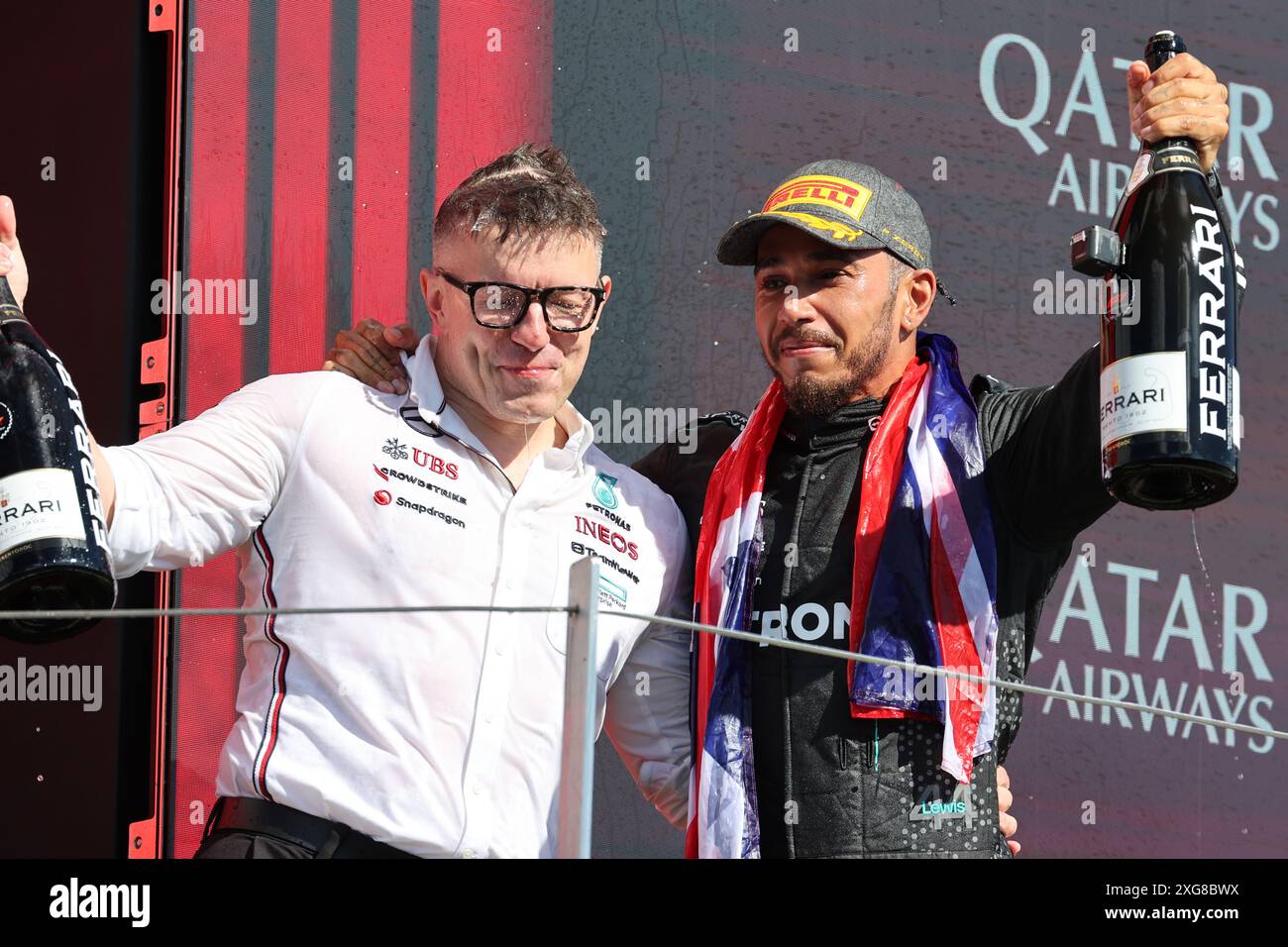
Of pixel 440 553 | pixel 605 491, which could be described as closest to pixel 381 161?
pixel 605 491

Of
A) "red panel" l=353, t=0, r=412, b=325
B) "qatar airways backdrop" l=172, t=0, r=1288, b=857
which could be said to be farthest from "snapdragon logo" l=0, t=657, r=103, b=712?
"red panel" l=353, t=0, r=412, b=325

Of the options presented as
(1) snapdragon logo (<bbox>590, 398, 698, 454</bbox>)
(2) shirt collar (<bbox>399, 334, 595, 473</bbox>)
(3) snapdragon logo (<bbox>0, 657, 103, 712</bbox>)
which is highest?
(1) snapdragon logo (<bbox>590, 398, 698, 454</bbox>)

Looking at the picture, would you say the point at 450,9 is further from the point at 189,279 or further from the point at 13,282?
the point at 13,282

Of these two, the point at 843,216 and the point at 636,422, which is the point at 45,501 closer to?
the point at 843,216

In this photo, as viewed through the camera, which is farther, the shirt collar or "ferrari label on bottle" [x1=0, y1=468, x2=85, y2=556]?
the shirt collar

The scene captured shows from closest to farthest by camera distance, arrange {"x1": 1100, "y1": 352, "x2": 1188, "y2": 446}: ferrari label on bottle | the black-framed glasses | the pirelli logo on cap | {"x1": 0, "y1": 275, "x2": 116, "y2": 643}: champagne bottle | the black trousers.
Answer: {"x1": 0, "y1": 275, "x2": 116, "y2": 643}: champagne bottle < {"x1": 1100, "y1": 352, "x2": 1188, "y2": 446}: ferrari label on bottle < the black trousers < the black-framed glasses < the pirelli logo on cap

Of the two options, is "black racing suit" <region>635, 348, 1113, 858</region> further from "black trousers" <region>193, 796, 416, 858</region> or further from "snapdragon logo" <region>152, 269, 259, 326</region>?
"snapdragon logo" <region>152, 269, 259, 326</region>

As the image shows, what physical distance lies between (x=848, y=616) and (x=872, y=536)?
0.40 feet

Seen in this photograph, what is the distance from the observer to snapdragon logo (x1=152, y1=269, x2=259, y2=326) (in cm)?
331

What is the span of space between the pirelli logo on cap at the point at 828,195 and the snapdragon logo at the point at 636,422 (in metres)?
0.76

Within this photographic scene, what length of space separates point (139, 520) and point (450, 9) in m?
1.58

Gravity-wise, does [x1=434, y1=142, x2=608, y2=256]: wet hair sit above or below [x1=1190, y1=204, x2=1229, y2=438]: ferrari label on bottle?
above
